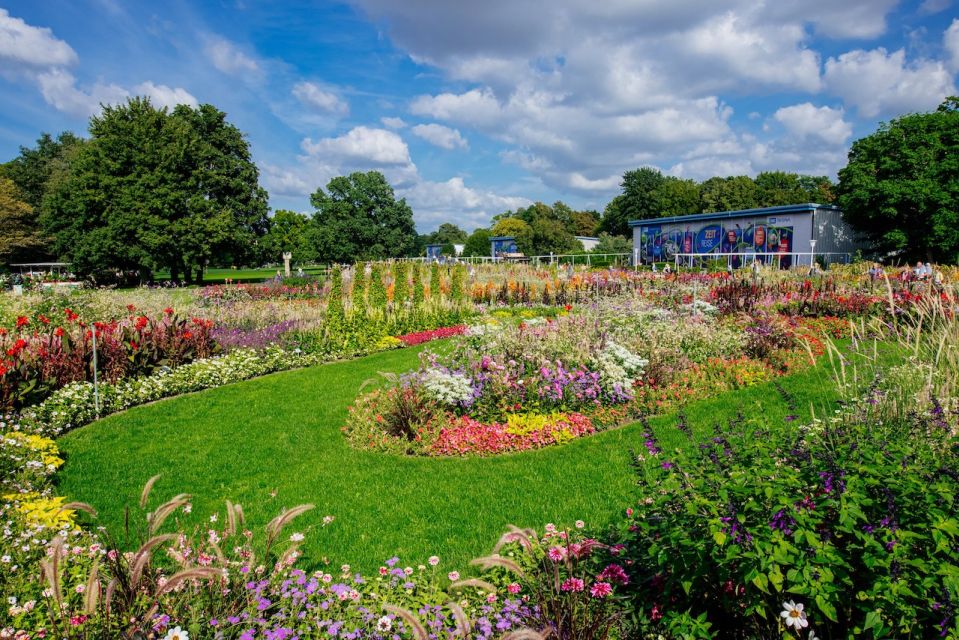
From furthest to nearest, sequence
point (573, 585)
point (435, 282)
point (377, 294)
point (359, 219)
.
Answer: point (359, 219)
point (435, 282)
point (377, 294)
point (573, 585)

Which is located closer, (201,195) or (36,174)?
(201,195)

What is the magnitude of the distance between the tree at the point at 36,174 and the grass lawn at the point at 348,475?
46320 millimetres

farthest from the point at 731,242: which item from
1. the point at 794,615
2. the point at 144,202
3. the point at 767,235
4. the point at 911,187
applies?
the point at 794,615

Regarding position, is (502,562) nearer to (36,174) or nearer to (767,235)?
Result: (767,235)

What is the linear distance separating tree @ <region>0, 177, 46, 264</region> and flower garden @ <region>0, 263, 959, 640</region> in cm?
3940

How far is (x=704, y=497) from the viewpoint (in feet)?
7.76

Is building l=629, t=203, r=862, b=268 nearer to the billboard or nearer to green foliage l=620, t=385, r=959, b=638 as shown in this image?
the billboard

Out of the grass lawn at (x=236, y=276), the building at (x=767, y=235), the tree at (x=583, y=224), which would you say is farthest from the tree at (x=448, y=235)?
the building at (x=767, y=235)

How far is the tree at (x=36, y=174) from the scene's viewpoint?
4459 cm

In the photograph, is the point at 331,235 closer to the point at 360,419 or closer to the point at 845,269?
the point at 845,269

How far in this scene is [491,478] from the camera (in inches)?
201

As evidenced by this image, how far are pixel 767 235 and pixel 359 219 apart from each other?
3423 centimetres

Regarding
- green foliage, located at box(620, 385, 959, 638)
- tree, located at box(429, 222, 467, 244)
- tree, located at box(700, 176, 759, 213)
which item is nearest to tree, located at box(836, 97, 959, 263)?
tree, located at box(700, 176, 759, 213)

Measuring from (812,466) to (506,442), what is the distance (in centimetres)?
370
